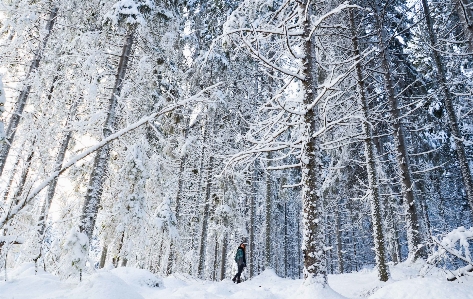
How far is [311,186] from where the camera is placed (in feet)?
17.9

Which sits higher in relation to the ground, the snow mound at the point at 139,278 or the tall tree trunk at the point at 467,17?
the tall tree trunk at the point at 467,17

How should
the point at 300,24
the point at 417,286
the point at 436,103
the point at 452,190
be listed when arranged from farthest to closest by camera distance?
the point at 452,190 < the point at 436,103 < the point at 300,24 < the point at 417,286

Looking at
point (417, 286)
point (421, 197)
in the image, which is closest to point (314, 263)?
point (417, 286)

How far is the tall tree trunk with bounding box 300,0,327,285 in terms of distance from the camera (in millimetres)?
5105

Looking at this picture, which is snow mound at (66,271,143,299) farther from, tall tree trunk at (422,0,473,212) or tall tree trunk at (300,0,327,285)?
tall tree trunk at (422,0,473,212)

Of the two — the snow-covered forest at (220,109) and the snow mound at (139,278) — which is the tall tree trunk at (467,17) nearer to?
the snow-covered forest at (220,109)

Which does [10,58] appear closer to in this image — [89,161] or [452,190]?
[89,161]

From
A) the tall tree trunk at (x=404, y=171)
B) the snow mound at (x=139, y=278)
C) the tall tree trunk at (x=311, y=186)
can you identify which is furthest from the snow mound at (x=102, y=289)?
the tall tree trunk at (x=404, y=171)

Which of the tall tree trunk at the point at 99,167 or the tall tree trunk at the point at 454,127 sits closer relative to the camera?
the tall tree trunk at the point at 99,167

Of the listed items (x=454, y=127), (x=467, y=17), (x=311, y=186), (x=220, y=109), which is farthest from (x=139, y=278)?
(x=454, y=127)

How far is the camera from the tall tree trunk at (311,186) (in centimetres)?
511

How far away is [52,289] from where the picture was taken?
17.4 feet

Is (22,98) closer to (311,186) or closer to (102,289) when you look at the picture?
(102,289)

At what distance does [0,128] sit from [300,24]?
5.43 m
